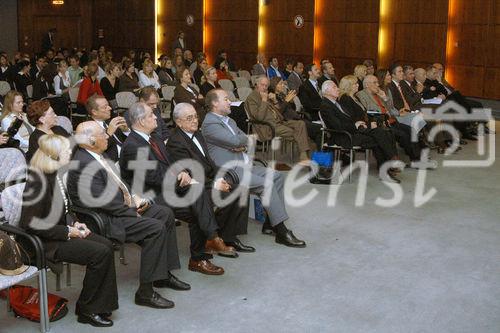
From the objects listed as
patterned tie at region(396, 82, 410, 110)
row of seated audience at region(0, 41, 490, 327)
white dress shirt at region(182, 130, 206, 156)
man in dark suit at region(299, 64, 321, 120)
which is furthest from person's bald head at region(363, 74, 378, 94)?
white dress shirt at region(182, 130, 206, 156)

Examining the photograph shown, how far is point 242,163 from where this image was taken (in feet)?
19.4

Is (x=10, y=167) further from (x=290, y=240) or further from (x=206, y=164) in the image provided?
(x=290, y=240)

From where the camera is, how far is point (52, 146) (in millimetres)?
3930

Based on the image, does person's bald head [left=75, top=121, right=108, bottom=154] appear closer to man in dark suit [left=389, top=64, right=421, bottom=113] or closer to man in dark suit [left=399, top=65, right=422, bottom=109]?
man in dark suit [left=389, top=64, right=421, bottom=113]

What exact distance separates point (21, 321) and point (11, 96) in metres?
3.10

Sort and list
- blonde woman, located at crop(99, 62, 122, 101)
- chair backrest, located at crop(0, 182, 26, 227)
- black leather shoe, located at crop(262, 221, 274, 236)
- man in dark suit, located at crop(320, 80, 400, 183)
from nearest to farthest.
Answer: chair backrest, located at crop(0, 182, 26, 227)
black leather shoe, located at crop(262, 221, 274, 236)
man in dark suit, located at crop(320, 80, 400, 183)
blonde woman, located at crop(99, 62, 122, 101)

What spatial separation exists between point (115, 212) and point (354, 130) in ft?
12.9

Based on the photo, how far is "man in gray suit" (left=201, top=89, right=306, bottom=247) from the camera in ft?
18.2

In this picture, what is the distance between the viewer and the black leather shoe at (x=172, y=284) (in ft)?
15.0

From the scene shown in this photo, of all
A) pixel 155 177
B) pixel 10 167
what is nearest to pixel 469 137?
pixel 155 177

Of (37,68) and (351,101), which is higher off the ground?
(37,68)

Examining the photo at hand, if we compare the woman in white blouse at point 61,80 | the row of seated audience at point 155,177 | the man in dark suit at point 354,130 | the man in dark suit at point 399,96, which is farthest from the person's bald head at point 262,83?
the woman in white blouse at point 61,80

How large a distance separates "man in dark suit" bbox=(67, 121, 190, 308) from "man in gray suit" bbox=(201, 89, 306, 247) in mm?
1283

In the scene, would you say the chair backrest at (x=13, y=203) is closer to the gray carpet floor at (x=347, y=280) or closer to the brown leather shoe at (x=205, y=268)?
the gray carpet floor at (x=347, y=280)
